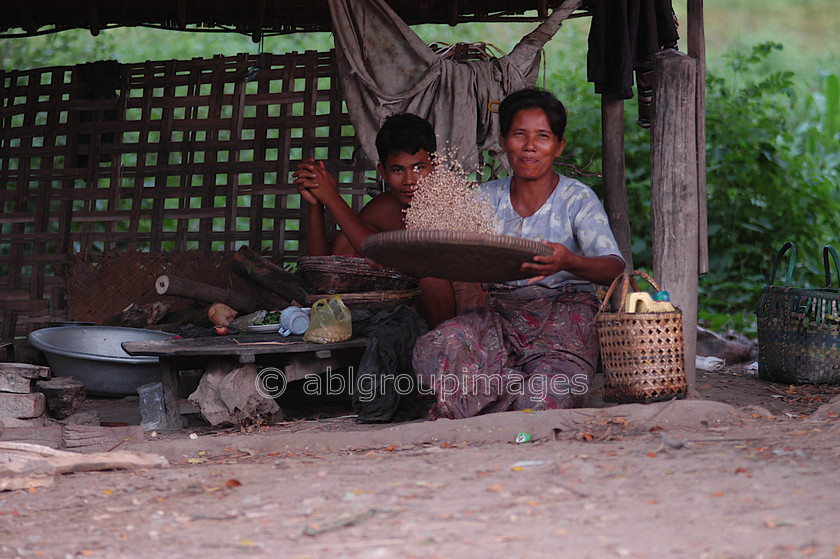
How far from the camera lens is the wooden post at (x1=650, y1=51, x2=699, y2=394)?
141 inches

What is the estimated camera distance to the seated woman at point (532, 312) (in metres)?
3.29

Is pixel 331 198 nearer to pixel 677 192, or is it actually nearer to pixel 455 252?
pixel 455 252

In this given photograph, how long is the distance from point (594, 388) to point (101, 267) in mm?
3112

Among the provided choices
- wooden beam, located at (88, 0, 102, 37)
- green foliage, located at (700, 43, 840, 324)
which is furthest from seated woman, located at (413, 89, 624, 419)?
green foliage, located at (700, 43, 840, 324)

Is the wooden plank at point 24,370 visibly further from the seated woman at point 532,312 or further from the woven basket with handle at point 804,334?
the woven basket with handle at point 804,334

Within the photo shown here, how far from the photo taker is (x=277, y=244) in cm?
549

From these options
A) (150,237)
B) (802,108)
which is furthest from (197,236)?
(802,108)

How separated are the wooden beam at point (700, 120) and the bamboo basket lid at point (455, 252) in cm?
97

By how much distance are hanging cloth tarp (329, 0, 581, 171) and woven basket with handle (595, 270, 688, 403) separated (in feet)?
5.43

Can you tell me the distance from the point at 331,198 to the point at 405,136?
454 millimetres

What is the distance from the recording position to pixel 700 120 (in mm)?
3824

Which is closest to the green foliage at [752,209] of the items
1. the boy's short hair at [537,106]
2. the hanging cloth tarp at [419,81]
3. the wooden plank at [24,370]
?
the hanging cloth tarp at [419,81]

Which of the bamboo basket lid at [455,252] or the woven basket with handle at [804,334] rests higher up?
the bamboo basket lid at [455,252]

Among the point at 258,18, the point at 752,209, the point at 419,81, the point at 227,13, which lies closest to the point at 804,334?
the point at 419,81
